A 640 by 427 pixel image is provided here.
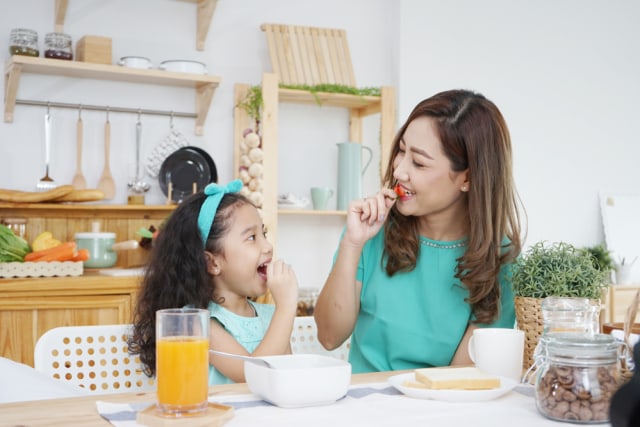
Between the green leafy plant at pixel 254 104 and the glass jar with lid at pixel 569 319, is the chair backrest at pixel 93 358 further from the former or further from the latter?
the green leafy plant at pixel 254 104

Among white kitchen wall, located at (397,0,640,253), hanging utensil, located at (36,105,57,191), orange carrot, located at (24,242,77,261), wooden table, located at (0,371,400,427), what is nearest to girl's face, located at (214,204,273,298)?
wooden table, located at (0,371,400,427)

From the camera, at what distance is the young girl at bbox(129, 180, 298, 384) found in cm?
170

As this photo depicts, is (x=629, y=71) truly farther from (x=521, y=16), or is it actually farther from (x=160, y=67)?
(x=160, y=67)

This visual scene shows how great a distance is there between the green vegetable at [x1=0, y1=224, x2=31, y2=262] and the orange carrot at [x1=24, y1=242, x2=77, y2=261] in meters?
0.03

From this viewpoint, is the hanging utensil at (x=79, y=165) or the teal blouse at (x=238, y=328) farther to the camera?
the hanging utensil at (x=79, y=165)

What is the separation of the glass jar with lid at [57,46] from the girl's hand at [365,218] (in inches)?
79.3

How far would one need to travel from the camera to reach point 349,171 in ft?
12.5

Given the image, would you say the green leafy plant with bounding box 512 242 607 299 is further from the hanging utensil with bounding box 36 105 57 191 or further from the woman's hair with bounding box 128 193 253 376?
the hanging utensil with bounding box 36 105 57 191

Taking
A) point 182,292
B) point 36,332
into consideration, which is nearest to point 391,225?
point 182,292

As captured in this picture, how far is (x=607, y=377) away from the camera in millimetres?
1041

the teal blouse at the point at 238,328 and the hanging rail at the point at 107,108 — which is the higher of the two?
the hanging rail at the point at 107,108

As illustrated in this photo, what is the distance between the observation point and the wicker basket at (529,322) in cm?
147

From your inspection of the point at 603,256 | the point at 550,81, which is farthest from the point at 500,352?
the point at 550,81

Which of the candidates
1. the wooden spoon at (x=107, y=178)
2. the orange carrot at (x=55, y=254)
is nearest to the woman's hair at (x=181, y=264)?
the orange carrot at (x=55, y=254)
